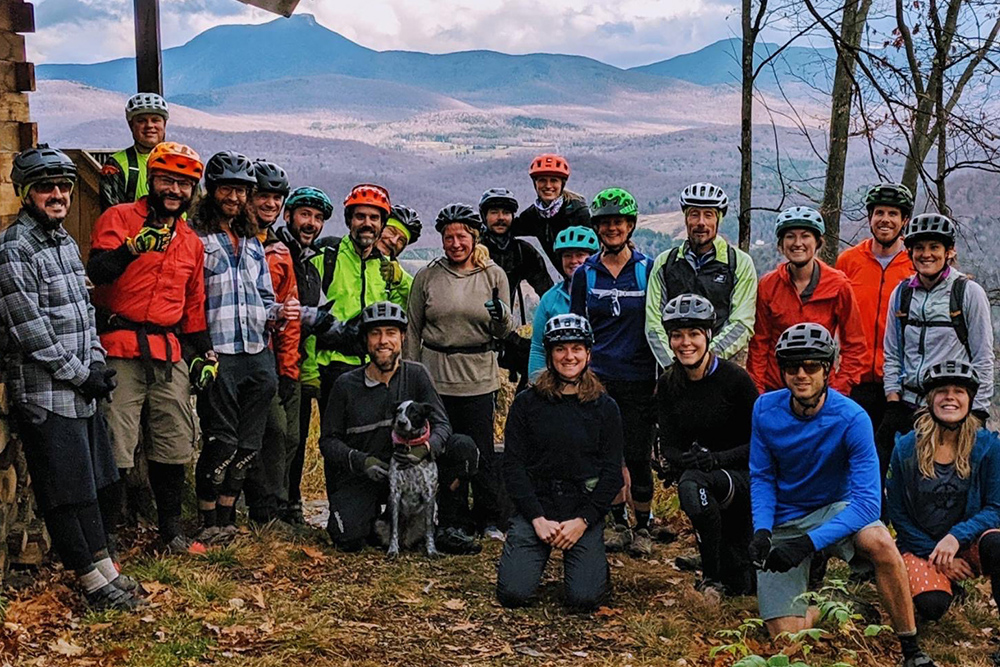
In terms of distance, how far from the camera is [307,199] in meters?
7.23

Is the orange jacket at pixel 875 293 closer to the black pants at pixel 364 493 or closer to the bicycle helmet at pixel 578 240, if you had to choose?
the bicycle helmet at pixel 578 240

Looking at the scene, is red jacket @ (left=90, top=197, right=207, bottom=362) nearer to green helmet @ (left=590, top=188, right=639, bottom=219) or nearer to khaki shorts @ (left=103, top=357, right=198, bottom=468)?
khaki shorts @ (left=103, top=357, right=198, bottom=468)

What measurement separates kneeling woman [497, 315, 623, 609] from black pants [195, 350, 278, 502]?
1.70m

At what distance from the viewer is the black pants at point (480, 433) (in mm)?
→ 7246

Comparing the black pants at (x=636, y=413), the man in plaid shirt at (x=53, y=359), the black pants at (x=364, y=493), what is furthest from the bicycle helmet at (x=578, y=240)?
the man in plaid shirt at (x=53, y=359)

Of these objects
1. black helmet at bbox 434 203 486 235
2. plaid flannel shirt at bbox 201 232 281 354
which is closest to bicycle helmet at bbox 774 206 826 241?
black helmet at bbox 434 203 486 235

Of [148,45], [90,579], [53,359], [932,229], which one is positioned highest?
[148,45]

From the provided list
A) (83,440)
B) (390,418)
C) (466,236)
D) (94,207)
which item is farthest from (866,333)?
(94,207)

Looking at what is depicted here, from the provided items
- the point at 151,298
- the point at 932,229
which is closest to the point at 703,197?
Result: the point at 932,229

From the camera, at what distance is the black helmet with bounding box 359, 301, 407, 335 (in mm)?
6703

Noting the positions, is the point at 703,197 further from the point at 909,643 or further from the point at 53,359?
the point at 53,359

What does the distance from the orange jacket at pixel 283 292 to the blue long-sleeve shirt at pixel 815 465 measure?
3.23m

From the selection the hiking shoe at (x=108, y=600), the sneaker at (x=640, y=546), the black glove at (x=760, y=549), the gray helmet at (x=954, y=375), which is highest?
the gray helmet at (x=954, y=375)

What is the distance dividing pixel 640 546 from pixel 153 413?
346 cm
